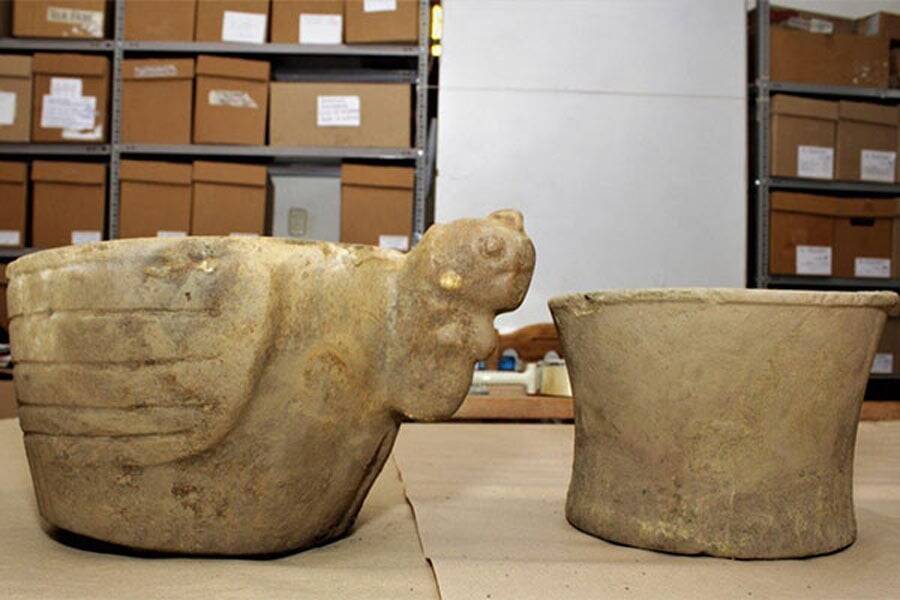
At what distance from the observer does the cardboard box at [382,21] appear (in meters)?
3.09

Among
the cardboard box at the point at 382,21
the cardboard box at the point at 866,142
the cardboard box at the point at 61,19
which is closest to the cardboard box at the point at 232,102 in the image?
the cardboard box at the point at 382,21

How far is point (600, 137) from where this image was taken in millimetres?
3062

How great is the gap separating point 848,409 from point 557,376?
4.26ft

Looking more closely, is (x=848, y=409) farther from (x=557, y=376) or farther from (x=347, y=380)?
(x=557, y=376)

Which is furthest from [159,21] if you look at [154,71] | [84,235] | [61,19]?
[84,235]

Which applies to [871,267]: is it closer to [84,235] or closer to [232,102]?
[232,102]

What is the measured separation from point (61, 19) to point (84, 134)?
44 centimetres

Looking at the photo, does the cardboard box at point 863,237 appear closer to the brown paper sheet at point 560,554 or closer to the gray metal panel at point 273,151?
the gray metal panel at point 273,151

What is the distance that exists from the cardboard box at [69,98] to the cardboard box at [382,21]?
35.3 inches

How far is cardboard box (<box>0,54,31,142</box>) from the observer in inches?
119

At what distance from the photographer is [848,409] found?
0.91 metres

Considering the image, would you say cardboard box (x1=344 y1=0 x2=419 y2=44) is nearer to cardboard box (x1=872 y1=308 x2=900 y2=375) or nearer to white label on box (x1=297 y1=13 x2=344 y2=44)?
white label on box (x1=297 y1=13 x2=344 y2=44)

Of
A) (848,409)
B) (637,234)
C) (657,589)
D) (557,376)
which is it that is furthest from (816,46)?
(657,589)

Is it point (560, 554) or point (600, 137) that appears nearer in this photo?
point (560, 554)
